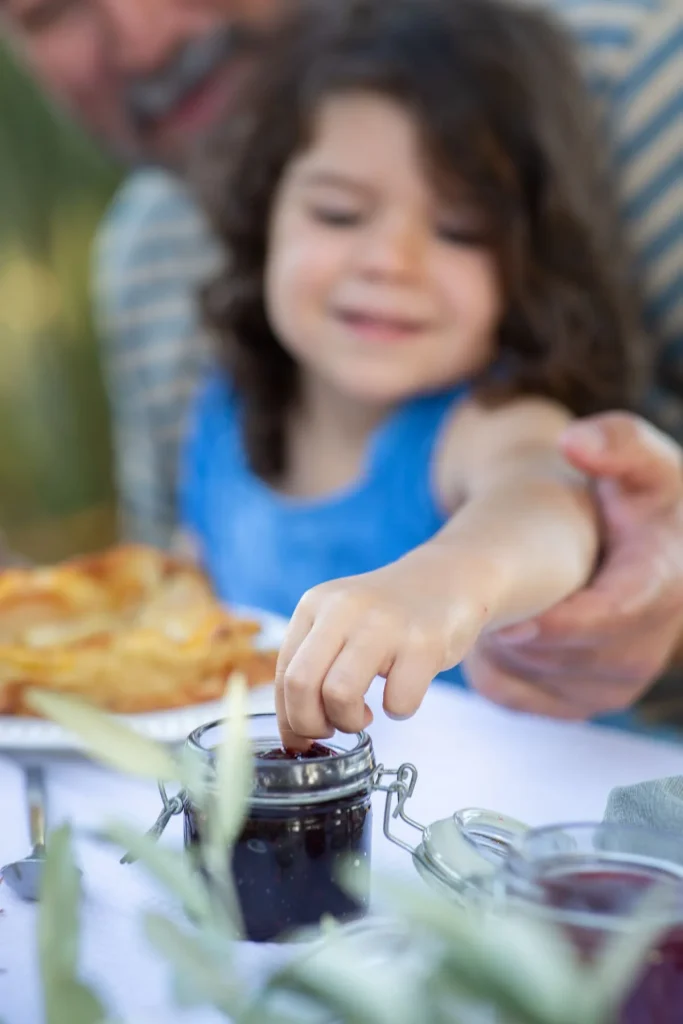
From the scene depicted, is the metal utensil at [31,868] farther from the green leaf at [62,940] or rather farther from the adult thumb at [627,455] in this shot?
the adult thumb at [627,455]

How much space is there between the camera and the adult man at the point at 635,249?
754mm

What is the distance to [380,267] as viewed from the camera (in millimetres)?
992

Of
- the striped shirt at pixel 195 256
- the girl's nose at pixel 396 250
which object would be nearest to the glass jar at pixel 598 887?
the girl's nose at pixel 396 250

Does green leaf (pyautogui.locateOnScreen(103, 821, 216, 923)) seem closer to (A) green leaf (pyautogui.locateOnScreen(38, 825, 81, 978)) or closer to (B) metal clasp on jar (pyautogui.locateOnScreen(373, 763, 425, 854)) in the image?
(A) green leaf (pyautogui.locateOnScreen(38, 825, 81, 978))

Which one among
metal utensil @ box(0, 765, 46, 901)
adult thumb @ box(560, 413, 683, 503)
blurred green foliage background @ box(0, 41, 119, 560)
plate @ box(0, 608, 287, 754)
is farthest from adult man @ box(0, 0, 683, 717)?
blurred green foliage background @ box(0, 41, 119, 560)

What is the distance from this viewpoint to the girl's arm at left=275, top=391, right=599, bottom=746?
1.38 feet

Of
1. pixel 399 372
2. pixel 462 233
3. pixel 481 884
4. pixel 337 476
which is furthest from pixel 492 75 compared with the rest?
pixel 481 884

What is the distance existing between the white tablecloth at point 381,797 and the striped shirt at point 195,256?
23.2 inches

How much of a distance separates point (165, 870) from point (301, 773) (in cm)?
13

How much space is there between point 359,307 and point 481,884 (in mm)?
734

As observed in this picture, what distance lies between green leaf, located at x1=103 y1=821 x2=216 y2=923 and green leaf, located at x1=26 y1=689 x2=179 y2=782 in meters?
0.03

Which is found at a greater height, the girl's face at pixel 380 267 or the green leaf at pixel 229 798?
the girl's face at pixel 380 267

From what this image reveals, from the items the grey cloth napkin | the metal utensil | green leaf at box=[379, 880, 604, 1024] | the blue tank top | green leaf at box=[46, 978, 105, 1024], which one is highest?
green leaf at box=[379, 880, 604, 1024]

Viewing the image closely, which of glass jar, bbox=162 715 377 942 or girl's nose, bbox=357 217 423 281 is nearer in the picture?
glass jar, bbox=162 715 377 942
